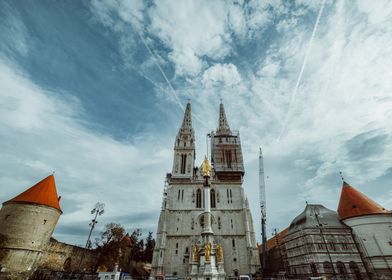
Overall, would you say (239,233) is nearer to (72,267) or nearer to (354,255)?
(354,255)

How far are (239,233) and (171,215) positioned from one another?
1212 centimetres

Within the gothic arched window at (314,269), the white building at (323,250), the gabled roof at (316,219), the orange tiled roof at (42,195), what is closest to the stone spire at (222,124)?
the gabled roof at (316,219)

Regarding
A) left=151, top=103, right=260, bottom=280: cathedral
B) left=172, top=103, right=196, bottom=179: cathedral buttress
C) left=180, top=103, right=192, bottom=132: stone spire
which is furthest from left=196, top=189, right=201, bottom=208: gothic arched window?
left=180, top=103, right=192, bottom=132: stone spire

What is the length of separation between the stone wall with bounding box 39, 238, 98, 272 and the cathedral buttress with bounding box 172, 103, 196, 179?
19859 millimetres

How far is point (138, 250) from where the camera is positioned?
46344 mm

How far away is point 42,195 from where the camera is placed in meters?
26.9

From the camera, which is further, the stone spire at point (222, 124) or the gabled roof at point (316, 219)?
the stone spire at point (222, 124)

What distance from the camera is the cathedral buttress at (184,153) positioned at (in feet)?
132

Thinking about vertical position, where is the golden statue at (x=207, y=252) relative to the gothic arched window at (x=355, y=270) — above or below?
above

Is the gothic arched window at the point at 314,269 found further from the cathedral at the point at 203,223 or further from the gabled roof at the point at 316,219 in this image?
the cathedral at the point at 203,223

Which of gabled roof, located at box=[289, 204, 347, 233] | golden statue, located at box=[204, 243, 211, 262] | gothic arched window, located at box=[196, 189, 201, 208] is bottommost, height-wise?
golden statue, located at box=[204, 243, 211, 262]

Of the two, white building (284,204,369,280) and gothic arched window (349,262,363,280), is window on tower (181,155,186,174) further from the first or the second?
gothic arched window (349,262,363,280)

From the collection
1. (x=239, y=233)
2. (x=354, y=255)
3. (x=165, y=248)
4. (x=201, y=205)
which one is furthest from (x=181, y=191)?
(x=354, y=255)

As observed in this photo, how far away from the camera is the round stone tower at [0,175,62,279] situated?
73.2 feet
